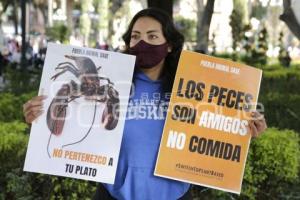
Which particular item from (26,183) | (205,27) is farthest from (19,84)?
(26,183)

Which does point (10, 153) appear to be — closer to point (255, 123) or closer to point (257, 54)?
point (255, 123)

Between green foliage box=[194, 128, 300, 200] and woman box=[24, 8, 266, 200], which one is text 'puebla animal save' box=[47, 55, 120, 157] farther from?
green foliage box=[194, 128, 300, 200]

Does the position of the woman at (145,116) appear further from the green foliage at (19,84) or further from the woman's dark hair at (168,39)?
the green foliage at (19,84)

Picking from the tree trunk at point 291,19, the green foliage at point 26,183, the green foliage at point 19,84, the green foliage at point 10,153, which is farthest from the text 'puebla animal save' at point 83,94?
the green foliage at point 19,84

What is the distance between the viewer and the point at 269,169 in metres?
4.58

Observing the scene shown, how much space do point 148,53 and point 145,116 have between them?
10.5 inches

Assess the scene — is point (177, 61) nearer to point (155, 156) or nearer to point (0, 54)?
point (155, 156)

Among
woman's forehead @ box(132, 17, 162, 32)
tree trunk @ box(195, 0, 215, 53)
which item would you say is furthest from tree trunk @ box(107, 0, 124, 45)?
woman's forehead @ box(132, 17, 162, 32)

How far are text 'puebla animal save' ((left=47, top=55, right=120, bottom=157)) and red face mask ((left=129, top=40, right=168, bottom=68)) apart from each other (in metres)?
0.16

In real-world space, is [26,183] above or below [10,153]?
below

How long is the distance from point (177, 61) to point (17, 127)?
8.66 feet

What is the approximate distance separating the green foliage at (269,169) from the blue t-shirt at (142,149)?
2.07 meters

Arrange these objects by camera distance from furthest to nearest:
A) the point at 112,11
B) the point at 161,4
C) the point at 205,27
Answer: the point at 112,11
the point at 205,27
the point at 161,4

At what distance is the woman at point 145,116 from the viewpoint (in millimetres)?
2453
